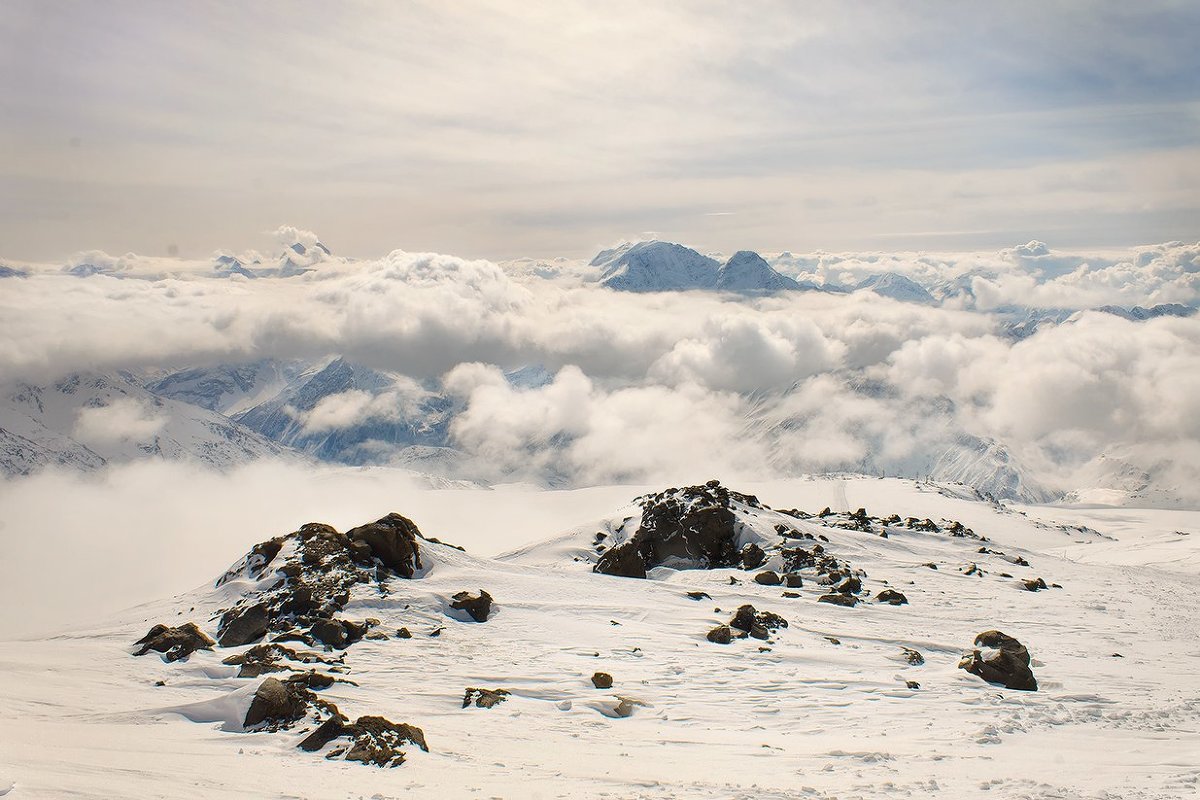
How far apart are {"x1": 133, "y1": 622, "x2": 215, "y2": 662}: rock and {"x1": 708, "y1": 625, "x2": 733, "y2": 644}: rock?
17361 mm

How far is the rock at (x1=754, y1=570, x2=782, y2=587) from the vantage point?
37812 mm

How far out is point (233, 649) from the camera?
894 inches

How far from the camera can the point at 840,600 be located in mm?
33719

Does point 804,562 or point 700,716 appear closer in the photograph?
point 700,716

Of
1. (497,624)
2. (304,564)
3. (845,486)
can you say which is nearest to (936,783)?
(497,624)

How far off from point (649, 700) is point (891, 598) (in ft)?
66.6

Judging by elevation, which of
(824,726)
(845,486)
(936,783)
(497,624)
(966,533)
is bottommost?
(845,486)

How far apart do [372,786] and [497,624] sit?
14190 millimetres

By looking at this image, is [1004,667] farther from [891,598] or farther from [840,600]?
[891,598]

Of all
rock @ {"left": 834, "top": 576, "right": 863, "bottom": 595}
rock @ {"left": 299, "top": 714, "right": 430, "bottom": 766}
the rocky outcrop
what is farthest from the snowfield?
the rocky outcrop

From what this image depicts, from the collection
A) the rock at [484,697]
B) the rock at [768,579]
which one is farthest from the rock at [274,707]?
the rock at [768,579]

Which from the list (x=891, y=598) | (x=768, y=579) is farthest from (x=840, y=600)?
(x=768, y=579)

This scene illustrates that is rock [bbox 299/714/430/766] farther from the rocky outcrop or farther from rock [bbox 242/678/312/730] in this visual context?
the rocky outcrop

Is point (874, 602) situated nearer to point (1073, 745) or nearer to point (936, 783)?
point (1073, 745)
